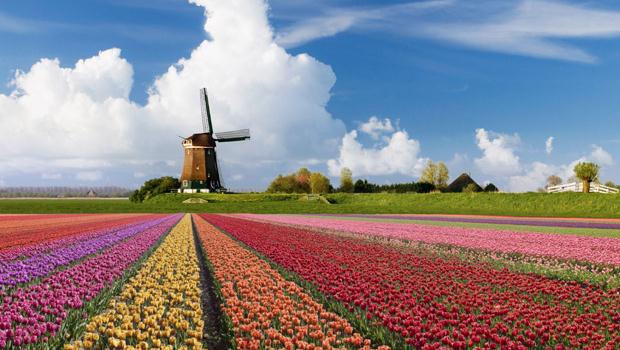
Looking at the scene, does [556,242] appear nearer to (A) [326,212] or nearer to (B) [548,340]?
(B) [548,340]

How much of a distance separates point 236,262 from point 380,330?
27.1 feet

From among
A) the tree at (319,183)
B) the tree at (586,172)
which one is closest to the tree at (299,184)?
the tree at (319,183)

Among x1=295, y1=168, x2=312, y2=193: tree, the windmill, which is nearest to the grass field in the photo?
the windmill

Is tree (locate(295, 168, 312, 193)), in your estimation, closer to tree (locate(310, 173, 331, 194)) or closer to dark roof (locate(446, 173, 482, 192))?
tree (locate(310, 173, 331, 194))

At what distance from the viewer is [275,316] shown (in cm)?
896

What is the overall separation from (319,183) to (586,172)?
6285cm

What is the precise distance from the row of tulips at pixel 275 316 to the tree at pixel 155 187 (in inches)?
3356

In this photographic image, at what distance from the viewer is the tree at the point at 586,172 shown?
247 ft

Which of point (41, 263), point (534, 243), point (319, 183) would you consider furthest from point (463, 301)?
point (319, 183)

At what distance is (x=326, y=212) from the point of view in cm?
5806

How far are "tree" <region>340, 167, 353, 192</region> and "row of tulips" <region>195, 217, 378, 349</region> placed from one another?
11647 cm

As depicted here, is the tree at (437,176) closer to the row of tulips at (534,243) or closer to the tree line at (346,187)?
the tree line at (346,187)

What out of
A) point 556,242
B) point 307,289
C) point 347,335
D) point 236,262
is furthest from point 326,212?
point 347,335

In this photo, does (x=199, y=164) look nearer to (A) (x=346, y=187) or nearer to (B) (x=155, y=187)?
(B) (x=155, y=187)
